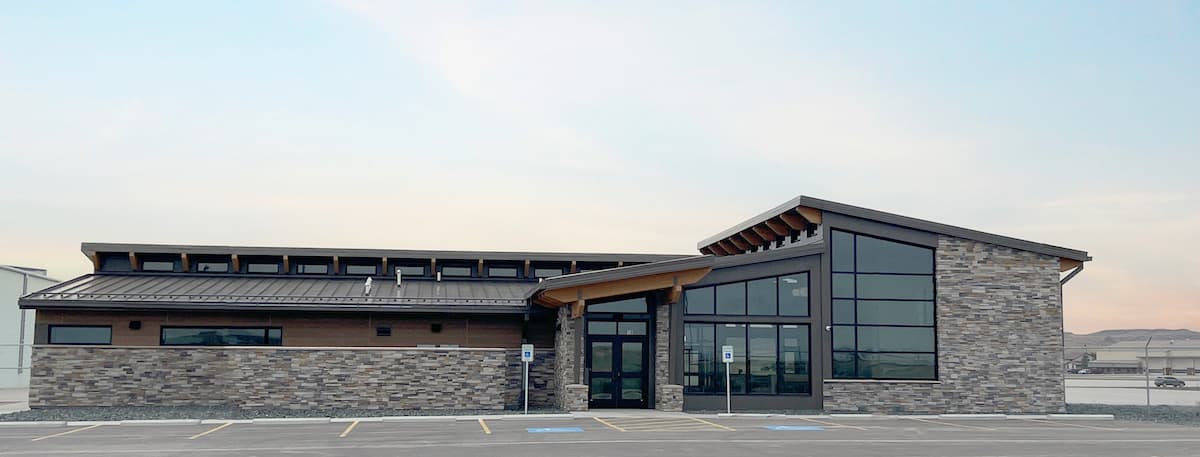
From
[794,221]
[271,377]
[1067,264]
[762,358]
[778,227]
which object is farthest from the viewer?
[778,227]

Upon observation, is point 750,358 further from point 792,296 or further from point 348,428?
point 348,428

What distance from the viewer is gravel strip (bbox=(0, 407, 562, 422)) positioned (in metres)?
24.2

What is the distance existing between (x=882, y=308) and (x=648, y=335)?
669cm

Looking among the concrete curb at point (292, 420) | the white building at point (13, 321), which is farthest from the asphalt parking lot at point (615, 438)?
the white building at point (13, 321)

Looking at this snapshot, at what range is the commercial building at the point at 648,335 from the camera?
89.2ft

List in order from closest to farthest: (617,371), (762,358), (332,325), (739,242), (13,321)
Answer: (617,371)
(762,358)
(332,325)
(739,242)
(13,321)

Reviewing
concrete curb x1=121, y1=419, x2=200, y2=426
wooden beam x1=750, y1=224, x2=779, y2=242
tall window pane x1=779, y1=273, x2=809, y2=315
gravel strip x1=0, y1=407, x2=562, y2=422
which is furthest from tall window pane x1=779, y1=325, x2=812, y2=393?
concrete curb x1=121, y1=419, x2=200, y2=426

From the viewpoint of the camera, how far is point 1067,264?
29812 millimetres

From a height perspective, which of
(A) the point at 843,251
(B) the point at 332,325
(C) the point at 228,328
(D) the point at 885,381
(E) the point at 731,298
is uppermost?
(A) the point at 843,251

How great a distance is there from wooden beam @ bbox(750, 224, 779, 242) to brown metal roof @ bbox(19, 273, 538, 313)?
7519 mm

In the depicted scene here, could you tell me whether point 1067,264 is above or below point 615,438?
above

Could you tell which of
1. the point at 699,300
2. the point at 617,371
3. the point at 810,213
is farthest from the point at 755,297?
the point at 617,371

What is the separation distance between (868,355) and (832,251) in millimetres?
3051

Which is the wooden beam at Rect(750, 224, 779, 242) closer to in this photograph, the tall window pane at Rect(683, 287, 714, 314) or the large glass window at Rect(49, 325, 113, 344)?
the tall window pane at Rect(683, 287, 714, 314)
